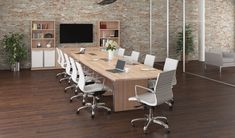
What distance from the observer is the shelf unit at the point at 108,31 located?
1168 cm

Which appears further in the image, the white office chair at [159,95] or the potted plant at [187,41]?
the potted plant at [187,41]

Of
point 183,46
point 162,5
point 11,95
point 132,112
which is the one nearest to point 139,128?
point 132,112

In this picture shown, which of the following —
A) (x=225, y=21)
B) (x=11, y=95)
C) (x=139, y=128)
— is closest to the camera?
(x=139, y=128)

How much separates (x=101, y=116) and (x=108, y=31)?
22.6 feet

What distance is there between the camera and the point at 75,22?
1138cm

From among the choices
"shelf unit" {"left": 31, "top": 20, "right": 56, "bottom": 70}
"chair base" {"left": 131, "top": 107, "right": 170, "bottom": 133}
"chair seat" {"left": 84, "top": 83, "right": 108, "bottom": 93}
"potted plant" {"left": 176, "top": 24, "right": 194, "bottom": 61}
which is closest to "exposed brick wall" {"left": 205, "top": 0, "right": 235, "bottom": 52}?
"potted plant" {"left": 176, "top": 24, "right": 194, "bottom": 61}

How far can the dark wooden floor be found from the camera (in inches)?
179

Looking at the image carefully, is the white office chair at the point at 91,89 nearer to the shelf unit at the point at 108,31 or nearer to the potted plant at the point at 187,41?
the potted plant at the point at 187,41

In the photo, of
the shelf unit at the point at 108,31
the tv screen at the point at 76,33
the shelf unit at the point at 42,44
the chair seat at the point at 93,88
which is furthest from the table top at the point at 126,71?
the shelf unit at the point at 108,31

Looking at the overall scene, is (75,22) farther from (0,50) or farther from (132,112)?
(132,112)

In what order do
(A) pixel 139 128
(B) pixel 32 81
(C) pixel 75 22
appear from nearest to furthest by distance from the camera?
(A) pixel 139 128 → (B) pixel 32 81 → (C) pixel 75 22

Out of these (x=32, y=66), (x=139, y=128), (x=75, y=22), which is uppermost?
(x=75, y=22)

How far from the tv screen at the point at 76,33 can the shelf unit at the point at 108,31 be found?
0.39m

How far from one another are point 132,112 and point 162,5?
6955 millimetres
